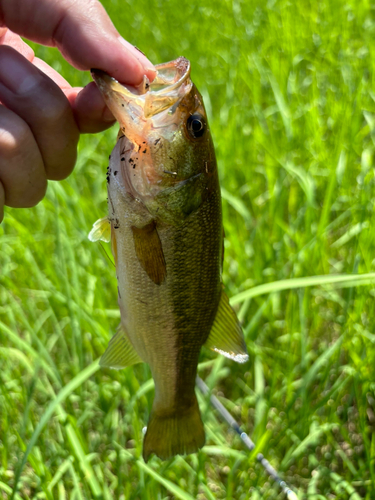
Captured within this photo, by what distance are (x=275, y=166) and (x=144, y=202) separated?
145 centimetres

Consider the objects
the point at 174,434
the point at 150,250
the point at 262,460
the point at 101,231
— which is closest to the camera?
the point at 150,250

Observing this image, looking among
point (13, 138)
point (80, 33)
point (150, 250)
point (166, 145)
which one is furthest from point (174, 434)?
point (80, 33)

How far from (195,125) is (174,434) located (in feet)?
Answer: 3.15

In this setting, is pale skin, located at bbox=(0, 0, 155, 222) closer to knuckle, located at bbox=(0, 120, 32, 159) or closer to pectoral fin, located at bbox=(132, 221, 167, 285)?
knuckle, located at bbox=(0, 120, 32, 159)

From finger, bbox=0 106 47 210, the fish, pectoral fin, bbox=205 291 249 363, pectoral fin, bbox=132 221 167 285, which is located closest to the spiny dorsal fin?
the fish

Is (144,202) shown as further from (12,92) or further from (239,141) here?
(239,141)

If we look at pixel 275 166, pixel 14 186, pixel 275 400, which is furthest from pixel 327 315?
pixel 14 186

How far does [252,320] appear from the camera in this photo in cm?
181

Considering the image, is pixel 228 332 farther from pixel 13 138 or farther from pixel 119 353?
pixel 13 138

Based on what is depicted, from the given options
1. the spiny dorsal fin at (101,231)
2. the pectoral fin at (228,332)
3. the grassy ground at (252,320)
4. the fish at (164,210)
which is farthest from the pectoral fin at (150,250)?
the grassy ground at (252,320)

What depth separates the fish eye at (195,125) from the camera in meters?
1.31

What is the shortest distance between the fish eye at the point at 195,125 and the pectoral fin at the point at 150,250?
0.28m

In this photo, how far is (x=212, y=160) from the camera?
4.41ft

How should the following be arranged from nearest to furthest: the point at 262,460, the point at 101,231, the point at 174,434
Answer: the point at 101,231, the point at 174,434, the point at 262,460
